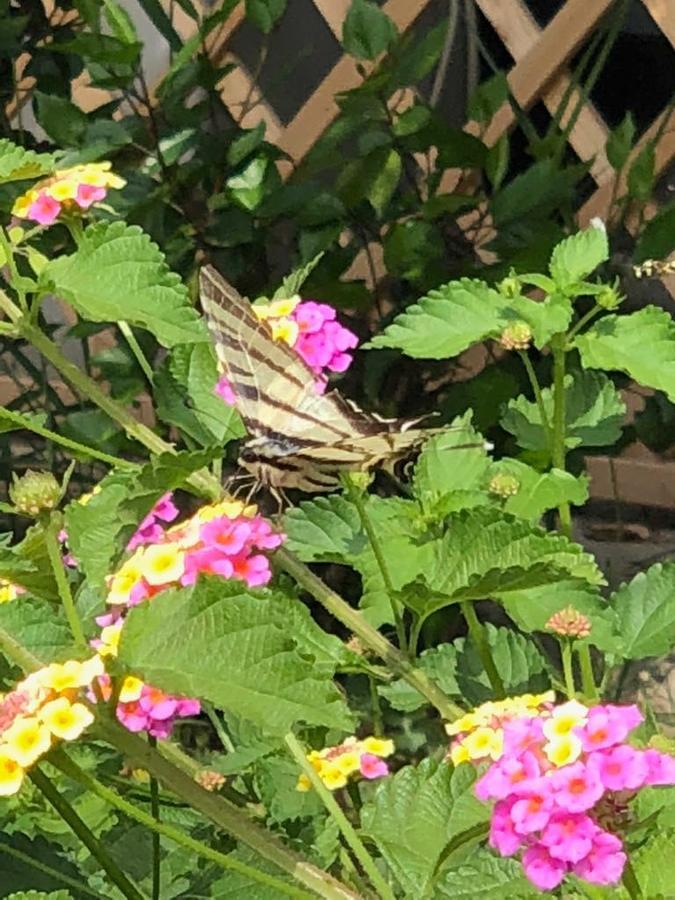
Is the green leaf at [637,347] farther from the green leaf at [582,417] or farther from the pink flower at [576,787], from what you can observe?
the pink flower at [576,787]

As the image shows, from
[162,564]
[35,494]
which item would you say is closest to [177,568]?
[162,564]

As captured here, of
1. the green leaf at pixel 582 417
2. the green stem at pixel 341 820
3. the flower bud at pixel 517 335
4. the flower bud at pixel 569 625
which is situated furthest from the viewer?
the green leaf at pixel 582 417

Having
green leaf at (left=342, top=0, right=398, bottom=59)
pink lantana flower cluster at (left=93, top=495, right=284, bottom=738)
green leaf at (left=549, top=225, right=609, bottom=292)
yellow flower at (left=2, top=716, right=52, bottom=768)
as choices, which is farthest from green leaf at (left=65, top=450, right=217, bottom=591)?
green leaf at (left=342, top=0, right=398, bottom=59)

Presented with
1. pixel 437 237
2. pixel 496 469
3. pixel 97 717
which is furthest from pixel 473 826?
pixel 437 237

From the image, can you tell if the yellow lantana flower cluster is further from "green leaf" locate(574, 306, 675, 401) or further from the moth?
"green leaf" locate(574, 306, 675, 401)

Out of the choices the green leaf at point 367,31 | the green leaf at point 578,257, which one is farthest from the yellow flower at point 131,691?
the green leaf at point 367,31

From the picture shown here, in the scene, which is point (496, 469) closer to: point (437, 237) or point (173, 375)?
point (173, 375)
